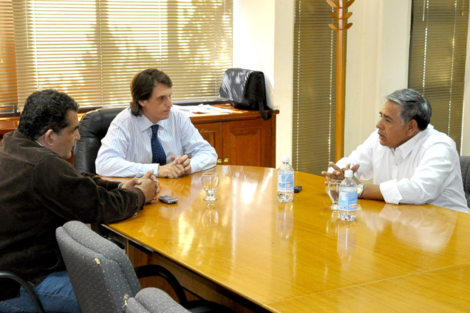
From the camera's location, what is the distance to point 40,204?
2.16 m

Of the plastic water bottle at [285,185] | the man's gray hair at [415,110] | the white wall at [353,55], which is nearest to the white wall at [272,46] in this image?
the white wall at [353,55]

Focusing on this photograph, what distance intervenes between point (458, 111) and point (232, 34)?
227 cm

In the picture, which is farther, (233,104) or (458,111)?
(458,111)

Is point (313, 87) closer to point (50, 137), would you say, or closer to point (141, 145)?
point (141, 145)

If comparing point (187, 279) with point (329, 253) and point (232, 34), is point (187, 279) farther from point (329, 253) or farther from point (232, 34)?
point (232, 34)

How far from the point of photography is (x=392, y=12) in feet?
17.4

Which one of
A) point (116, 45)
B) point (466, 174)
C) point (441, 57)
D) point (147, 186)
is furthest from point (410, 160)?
point (441, 57)

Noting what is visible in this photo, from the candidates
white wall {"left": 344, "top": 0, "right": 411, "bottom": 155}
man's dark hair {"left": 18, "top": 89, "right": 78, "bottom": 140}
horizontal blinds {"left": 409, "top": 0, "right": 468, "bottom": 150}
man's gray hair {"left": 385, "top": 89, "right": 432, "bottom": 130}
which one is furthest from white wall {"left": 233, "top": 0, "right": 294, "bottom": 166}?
man's dark hair {"left": 18, "top": 89, "right": 78, "bottom": 140}

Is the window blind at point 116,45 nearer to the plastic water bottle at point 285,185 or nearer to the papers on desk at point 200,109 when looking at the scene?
the papers on desk at point 200,109

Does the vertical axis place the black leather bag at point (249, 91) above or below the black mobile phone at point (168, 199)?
above

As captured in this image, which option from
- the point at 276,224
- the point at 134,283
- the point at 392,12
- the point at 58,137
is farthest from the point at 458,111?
the point at 134,283

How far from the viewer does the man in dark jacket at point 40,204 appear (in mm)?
2119

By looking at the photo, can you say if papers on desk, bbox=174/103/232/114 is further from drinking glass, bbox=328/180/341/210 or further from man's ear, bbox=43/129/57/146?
man's ear, bbox=43/129/57/146

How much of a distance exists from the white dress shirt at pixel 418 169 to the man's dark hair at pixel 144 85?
118 cm
